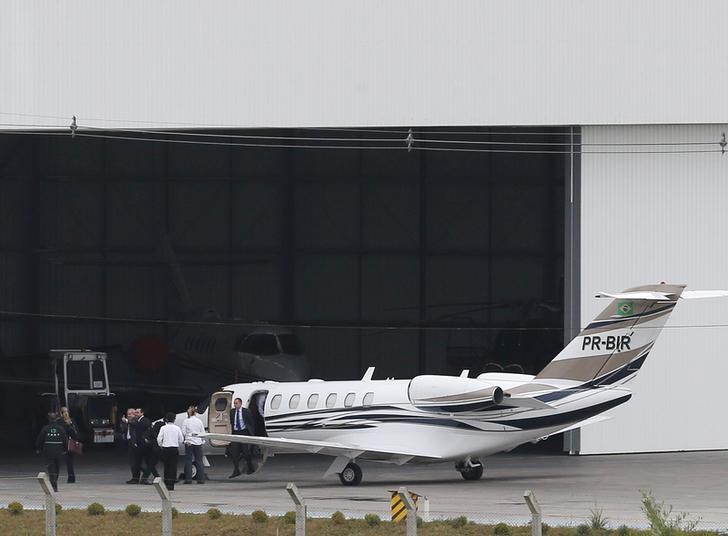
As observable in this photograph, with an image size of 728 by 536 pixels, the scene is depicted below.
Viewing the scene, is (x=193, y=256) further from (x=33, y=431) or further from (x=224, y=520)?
(x=224, y=520)

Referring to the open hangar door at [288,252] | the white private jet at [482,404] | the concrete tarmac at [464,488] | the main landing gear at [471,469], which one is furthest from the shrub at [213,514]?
the open hangar door at [288,252]

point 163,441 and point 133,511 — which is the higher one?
point 163,441

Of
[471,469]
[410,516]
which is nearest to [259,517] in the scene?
[410,516]

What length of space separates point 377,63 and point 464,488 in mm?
10875

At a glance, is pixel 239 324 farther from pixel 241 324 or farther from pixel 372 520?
pixel 372 520

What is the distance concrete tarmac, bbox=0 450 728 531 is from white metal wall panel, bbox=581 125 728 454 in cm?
80

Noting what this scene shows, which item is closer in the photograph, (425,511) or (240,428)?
(425,511)

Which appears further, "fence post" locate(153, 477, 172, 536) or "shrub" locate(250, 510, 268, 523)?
"shrub" locate(250, 510, 268, 523)

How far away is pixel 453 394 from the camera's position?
2622cm

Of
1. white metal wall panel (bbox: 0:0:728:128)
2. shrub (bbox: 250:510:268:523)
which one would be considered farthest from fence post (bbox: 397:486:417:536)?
white metal wall panel (bbox: 0:0:728:128)

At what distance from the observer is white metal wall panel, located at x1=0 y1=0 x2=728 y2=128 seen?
3175 centimetres

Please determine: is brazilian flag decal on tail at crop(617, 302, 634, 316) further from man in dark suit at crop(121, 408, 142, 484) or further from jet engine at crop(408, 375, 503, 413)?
man in dark suit at crop(121, 408, 142, 484)

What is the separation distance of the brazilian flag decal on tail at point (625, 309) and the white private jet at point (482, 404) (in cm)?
2

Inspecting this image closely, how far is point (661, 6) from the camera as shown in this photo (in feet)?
104
